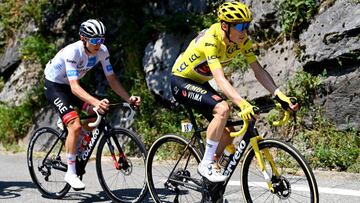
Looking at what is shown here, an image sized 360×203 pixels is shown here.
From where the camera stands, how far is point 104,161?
22.5 feet

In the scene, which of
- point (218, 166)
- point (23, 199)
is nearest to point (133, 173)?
point (23, 199)

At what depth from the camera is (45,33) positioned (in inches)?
528

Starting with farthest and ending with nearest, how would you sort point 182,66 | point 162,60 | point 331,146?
point 162,60 < point 331,146 < point 182,66

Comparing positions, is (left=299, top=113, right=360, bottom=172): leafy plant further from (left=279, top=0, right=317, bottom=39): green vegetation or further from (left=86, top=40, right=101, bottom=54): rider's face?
(left=86, top=40, right=101, bottom=54): rider's face

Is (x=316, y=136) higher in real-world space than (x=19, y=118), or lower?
lower

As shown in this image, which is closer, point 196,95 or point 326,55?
point 196,95

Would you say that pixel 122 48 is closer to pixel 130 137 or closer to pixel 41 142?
pixel 41 142

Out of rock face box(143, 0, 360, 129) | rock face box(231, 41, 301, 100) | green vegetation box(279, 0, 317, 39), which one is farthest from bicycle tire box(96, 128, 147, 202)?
green vegetation box(279, 0, 317, 39)

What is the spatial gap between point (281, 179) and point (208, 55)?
1.34 meters

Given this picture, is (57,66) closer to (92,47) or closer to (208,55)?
(92,47)

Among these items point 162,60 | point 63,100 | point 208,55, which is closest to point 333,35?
point 162,60

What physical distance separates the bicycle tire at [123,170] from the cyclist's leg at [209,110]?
3.02 feet

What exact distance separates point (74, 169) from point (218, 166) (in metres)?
1.98

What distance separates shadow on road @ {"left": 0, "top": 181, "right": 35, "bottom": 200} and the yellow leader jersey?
114 inches
